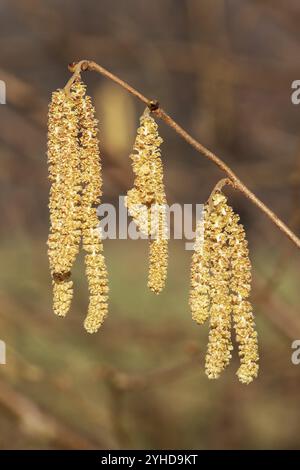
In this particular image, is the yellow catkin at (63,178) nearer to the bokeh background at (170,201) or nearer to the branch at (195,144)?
the branch at (195,144)

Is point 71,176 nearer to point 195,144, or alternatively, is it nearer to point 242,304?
point 195,144

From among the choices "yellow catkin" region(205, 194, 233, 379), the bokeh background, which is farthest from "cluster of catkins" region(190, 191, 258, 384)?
the bokeh background

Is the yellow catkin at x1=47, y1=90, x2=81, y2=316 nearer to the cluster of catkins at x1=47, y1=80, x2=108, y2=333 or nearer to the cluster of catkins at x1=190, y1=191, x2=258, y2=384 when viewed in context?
the cluster of catkins at x1=47, y1=80, x2=108, y2=333

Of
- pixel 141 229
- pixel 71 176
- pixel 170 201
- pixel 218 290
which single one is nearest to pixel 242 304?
pixel 218 290

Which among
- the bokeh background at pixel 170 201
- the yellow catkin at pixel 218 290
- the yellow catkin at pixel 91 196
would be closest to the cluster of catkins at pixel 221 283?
the yellow catkin at pixel 218 290

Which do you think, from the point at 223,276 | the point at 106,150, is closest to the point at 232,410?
the point at 106,150

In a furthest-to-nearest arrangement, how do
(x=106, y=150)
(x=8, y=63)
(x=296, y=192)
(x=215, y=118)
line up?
(x=8, y=63)
(x=215, y=118)
(x=106, y=150)
(x=296, y=192)

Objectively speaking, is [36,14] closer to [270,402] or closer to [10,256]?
[270,402]

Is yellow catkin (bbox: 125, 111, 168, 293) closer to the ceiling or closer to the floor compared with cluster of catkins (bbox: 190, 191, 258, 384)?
closer to the ceiling
